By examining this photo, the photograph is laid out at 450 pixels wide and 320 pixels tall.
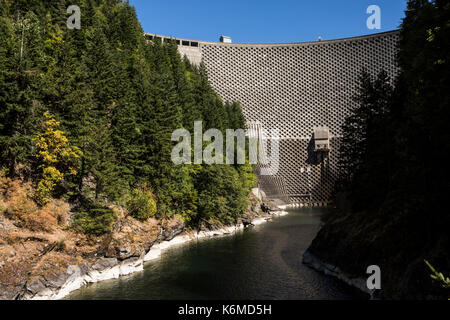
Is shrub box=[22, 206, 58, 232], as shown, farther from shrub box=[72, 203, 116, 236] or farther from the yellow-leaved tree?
shrub box=[72, 203, 116, 236]

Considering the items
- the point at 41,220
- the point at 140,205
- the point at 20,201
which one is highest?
the point at 20,201

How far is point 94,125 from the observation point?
2762 centimetres

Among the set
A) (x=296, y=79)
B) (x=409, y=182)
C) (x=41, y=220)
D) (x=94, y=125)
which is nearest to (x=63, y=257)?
(x=41, y=220)

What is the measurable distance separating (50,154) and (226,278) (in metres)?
17.0

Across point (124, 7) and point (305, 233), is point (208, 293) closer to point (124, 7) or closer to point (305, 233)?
point (305, 233)

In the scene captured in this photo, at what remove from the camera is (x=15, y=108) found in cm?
2184

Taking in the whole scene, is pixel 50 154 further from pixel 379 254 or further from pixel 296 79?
pixel 296 79

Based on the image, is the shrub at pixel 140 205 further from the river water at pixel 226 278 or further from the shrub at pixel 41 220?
the shrub at pixel 41 220

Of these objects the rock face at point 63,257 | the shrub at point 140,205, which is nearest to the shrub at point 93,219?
the rock face at point 63,257

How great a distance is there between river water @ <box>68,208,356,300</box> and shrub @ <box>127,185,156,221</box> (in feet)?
15.2

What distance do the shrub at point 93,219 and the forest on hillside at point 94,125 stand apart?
0.08 metres

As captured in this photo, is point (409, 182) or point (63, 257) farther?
point (63, 257)

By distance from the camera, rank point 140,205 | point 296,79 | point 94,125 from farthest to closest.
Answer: point 296,79
point 140,205
point 94,125

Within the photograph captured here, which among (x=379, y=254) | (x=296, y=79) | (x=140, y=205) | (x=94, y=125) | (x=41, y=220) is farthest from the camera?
(x=296, y=79)
